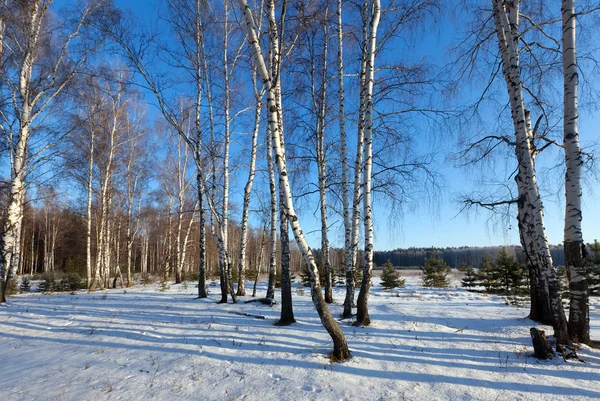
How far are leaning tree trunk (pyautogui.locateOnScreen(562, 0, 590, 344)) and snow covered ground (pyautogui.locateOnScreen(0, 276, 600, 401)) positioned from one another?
476mm

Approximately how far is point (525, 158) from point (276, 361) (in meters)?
4.94

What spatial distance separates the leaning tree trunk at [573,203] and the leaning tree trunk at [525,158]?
11.4 inches

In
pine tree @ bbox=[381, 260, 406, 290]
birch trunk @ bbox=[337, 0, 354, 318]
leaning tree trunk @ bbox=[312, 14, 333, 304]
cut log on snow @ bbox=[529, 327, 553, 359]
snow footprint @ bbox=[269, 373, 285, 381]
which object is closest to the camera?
snow footprint @ bbox=[269, 373, 285, 381]

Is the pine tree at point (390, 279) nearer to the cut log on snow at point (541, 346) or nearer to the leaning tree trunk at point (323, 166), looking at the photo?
the leaning tree trunk at point (323, 166)

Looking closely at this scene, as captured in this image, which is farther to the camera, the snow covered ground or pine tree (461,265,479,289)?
pine tree (461,265,479,289)

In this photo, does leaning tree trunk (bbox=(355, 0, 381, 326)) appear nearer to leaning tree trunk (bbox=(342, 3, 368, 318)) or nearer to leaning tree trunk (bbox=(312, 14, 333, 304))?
leaning tree trunk (bbox=(342, 3, 368, 318))

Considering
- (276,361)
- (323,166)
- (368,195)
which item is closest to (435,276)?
(323,166)

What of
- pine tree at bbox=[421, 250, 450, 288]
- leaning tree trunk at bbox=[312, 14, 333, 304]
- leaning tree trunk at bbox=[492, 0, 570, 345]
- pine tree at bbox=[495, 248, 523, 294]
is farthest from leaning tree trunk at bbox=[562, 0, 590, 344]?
pine tree at bbox=[421, 250, 450, 288]

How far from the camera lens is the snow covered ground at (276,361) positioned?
3.34 meters

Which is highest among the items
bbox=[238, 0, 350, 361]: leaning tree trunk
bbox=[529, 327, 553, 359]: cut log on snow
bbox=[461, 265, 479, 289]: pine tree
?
bbox=[238, 0, 350, 361]: leaning tree trunk

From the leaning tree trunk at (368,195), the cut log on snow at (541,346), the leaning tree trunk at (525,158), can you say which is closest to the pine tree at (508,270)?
the leaning tree trunk at (525,158)

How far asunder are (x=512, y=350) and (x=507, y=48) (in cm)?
495

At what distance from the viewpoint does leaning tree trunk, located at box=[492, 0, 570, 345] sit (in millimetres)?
4390

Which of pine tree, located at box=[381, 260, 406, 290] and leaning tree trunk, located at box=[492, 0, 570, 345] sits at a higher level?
leaning tree trunk, located at box=[492, 0, 570, 345]
